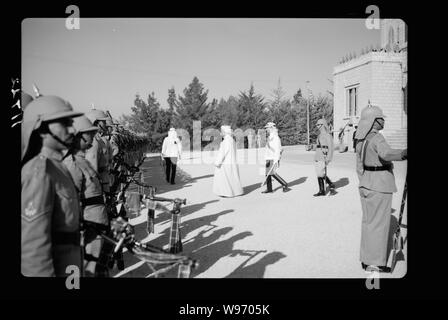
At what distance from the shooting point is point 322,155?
10.6m

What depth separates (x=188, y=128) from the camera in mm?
28656

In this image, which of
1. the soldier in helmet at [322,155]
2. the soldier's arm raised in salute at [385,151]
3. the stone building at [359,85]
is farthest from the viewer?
the stone building at [359,85]

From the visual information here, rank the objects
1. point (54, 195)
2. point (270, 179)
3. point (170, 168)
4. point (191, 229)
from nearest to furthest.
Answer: point (54, 195) < point (191, 229) < point (270, 179) < point (170, 168)

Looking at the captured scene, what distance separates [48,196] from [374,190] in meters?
3.68

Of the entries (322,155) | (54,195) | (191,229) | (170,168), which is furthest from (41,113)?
(170,168)

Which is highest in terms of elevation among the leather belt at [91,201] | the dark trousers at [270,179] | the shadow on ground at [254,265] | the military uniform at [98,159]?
the military uniform at [98,159]

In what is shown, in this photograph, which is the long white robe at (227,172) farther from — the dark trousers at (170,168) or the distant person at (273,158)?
the dark trousers at (170,168)

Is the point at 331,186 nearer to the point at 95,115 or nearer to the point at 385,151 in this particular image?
the point at 385,151

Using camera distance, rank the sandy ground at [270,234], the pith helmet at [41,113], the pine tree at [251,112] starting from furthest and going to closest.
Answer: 1. the pine tree at [251,112]
2. the sandy ground at [270,234]
3. the pith helmet at [41,113]

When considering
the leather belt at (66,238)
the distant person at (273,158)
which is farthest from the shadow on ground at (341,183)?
the leather belt at (66,238)

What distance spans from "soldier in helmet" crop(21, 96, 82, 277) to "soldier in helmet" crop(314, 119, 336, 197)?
8.72 meters

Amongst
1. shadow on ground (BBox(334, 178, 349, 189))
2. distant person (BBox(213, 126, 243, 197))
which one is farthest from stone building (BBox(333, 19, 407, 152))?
distant person (BBox(213, 126, 243, 197))

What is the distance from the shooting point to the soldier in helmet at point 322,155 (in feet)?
34.7

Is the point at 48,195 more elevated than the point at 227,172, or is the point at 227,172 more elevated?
the point at 48,195
